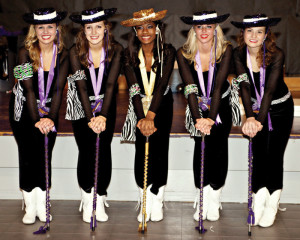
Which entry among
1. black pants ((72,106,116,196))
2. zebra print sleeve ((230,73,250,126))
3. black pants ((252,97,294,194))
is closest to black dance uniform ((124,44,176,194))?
black pants ((72,106,116,196))

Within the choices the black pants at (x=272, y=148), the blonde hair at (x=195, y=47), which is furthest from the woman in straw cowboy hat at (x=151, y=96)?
the black pants at (x=272, y=148)

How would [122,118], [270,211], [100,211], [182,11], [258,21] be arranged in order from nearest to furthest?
[258,21], [270,211], [100,211], [122,118], [182,11]

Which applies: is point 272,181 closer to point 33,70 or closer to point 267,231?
point 267,231

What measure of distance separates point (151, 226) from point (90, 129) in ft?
2.95

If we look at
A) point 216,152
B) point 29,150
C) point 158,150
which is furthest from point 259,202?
point 29,150

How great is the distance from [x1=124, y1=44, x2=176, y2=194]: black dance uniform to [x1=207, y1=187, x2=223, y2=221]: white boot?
396mm

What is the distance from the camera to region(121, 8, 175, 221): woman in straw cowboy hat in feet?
13.2

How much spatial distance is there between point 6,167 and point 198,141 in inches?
70.7

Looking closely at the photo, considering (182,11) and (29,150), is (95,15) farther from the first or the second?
(182,11)

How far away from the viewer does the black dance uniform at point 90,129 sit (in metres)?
4.10

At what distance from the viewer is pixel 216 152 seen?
4.23 meters

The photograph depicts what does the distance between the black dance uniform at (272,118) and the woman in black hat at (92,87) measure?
0.99 meters

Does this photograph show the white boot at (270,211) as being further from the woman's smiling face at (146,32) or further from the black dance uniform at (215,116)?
the woman's smiling face at (146,32)

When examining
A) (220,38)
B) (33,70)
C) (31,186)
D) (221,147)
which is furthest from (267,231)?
(33,70)
